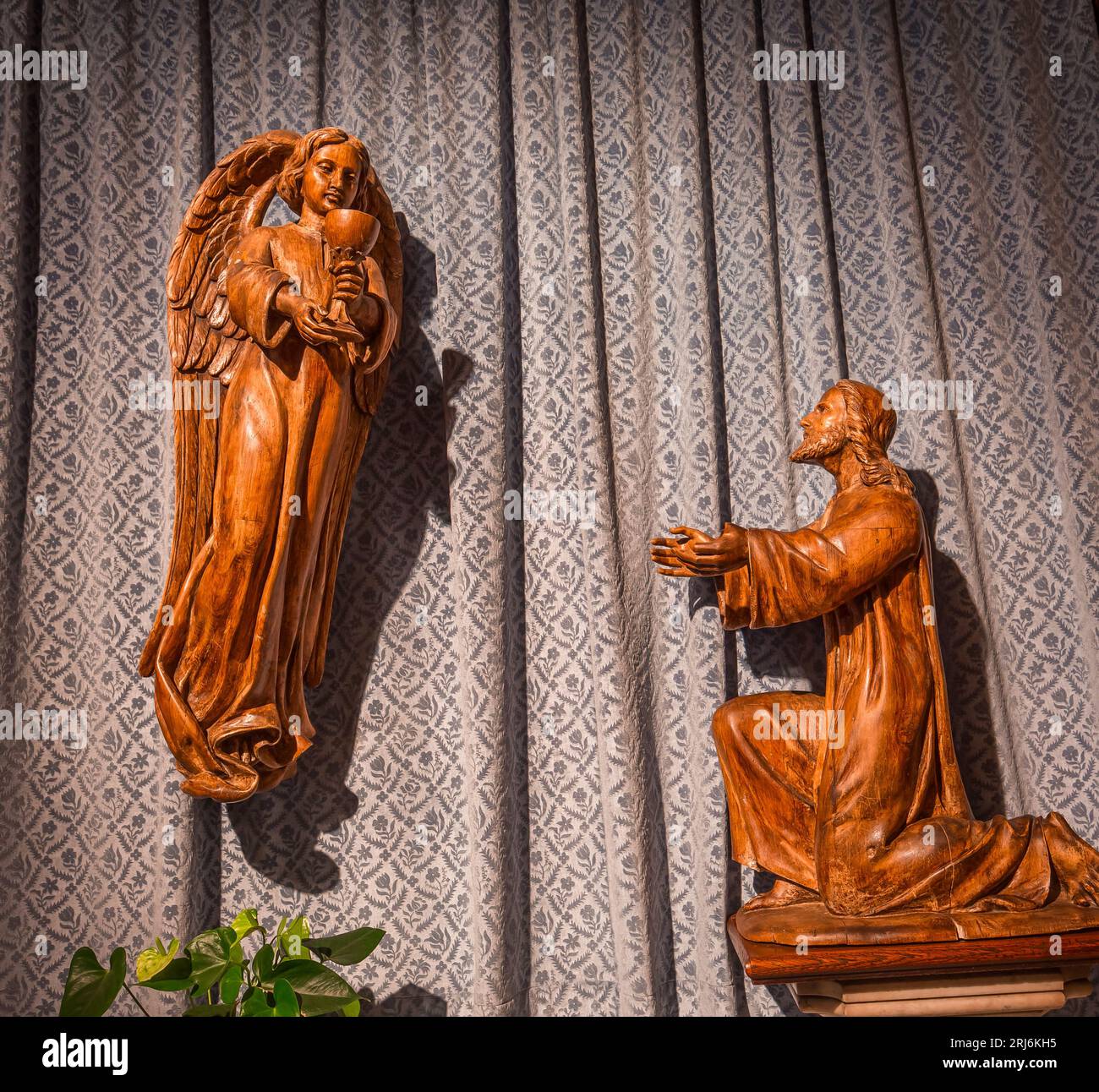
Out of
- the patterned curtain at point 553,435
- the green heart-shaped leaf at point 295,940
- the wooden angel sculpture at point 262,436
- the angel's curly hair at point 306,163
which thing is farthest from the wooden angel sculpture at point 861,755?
the angel's curly hair at point 306,163

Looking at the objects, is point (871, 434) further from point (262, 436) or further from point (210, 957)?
point (210, 957)

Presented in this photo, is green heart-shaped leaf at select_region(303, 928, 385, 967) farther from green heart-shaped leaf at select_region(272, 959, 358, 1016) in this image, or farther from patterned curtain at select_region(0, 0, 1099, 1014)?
patterned curtain at select_region(0, 0, 1099, 1014)

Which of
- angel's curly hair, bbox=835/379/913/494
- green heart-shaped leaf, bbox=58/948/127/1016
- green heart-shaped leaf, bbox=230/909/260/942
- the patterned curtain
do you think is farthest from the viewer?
the patterned curtain

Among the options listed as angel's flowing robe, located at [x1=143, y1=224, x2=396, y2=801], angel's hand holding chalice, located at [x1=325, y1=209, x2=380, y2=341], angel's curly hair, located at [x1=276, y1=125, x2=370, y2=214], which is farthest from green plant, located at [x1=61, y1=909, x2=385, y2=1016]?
angel's curly hair, located at [x1=276, y1=125, x2=370, y2=214]

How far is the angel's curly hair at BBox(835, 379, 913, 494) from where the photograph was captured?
1.91 meters

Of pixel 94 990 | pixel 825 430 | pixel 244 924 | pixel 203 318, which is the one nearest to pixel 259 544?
pixel 203 318

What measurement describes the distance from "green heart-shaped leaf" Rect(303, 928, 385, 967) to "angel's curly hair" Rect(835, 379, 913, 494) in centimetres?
124

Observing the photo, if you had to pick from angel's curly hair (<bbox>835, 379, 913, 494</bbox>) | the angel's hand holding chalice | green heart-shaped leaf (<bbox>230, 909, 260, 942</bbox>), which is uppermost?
the angel's hand holding chalice

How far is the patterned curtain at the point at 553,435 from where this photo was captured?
209 centimetres

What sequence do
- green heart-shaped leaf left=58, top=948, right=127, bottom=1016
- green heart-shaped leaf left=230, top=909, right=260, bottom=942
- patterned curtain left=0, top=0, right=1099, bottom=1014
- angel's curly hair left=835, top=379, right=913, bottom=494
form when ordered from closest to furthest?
1. green heart-shaped leaf left=58, top=948, right=127, bottom=1016
2. green heart-shaped leaf left=230, top=909, right=260, bottom=942
3. angel's curly hair left=835, top=379, right=913, bottom=494
4. patterned curtain left=0, top=0, right=1099, bottom=1014

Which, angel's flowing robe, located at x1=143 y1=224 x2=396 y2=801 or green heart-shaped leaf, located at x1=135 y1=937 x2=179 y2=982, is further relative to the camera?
angel's flowing robe, located at x1=143 y1=224 x2=396 y2=801

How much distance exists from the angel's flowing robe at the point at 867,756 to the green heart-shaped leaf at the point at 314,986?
76cm

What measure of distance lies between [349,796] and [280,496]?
0.67 metres

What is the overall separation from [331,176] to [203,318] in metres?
0.37
